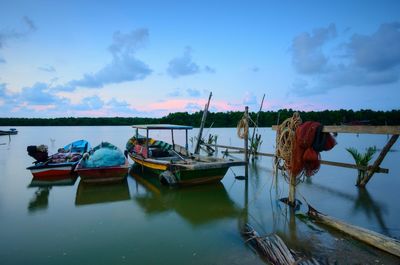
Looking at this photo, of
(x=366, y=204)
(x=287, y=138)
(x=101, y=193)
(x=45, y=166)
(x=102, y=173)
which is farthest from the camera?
(x=45, y=166)

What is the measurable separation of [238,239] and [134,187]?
631 centimetres

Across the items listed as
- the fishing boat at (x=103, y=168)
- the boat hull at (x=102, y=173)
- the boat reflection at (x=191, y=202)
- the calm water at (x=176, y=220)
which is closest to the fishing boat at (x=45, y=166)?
the calm water at (x=176, y=220)

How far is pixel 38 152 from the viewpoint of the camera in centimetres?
1224

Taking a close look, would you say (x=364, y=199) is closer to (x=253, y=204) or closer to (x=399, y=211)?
(x=399, y=211)

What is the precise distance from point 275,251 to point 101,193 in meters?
7.11

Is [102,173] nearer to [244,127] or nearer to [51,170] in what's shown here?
[51,170]

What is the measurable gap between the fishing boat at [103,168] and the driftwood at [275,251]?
6.67m

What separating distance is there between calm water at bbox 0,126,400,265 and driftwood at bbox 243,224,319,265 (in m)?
0.22

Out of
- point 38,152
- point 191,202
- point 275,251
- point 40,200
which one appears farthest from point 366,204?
point 38,152

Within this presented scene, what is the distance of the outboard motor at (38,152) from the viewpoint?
479 inches

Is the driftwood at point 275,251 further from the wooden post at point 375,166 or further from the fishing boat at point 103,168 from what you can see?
the fishing boat at point 103,168

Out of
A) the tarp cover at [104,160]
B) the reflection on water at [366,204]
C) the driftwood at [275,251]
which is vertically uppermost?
the tarp cover at [104,160]

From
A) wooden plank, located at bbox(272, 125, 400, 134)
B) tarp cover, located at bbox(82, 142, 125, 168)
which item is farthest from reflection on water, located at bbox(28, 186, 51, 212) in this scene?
wooden plank, located at bbox(272, 125, 400, 134)

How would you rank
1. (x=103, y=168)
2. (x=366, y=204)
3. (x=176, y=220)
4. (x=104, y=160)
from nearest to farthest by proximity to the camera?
(x=176, y=220), (x=366, y=204), (x=103, y=168), (x=104, y=160)
